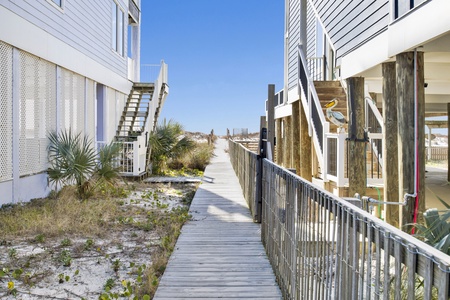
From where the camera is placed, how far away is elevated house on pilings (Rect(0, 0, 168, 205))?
792cm

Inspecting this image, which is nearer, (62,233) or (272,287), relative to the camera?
(272,287)

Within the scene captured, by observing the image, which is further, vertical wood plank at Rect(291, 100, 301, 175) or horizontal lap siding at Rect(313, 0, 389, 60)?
vertical wood plank at Rect(291, 100, 301, 175)

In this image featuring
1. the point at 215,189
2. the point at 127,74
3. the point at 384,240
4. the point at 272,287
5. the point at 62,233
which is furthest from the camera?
the point at 127,74

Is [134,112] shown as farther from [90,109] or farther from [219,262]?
[219,262]

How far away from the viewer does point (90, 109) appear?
12.7 meters

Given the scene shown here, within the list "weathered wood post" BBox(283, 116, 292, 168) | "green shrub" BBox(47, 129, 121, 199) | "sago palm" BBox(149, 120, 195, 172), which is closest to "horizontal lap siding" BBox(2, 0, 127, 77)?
"green shrub" BBox(47, 129, 121, 199)

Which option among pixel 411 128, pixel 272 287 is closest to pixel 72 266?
pixel 272 287

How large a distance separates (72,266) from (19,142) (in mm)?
4450

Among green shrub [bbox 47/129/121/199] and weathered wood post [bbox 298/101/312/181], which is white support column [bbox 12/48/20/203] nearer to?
green shrub [bbox 47/129/121/199]

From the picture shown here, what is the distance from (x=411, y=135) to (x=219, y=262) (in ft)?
9.39

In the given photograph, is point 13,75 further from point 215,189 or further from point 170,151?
point 170,151

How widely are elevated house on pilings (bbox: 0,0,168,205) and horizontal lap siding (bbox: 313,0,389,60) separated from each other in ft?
20.4

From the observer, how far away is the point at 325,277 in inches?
103

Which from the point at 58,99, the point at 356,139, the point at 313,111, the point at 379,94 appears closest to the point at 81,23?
the point at 58,99
